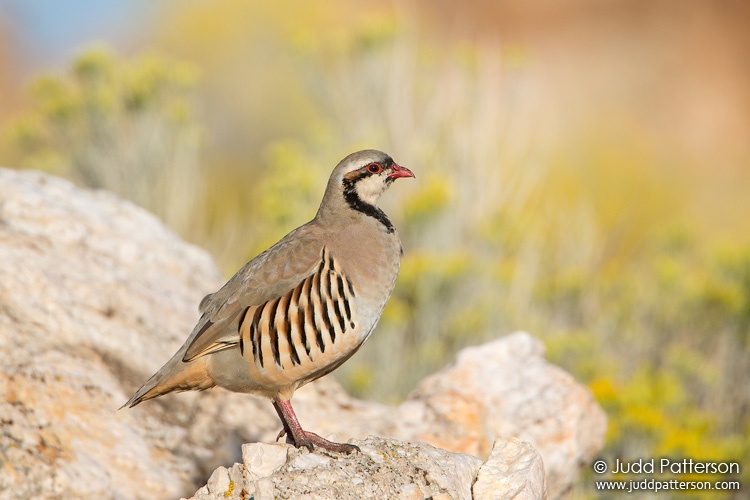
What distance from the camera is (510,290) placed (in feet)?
35.4

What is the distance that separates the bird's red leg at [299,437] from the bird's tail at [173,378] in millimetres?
410

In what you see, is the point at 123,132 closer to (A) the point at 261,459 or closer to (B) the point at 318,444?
(B) the point at 318,444

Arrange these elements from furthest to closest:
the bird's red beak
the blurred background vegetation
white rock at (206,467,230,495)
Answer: the blurred background vegetation < the bird's red beak < white rock at (206,467,230,495)

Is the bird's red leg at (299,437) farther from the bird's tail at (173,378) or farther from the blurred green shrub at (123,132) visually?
the blurred green shrub at (123,132)

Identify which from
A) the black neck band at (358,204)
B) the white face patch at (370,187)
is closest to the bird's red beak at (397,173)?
the white face patch at (370,187)

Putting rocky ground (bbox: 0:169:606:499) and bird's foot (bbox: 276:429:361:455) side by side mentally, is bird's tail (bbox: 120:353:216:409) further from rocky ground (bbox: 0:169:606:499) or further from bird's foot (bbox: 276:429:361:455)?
bird's foot (bbox: 276:429:361:455)

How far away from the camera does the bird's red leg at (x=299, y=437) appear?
4.20 meters

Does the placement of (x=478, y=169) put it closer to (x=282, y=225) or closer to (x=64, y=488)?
(x=282, y=225)

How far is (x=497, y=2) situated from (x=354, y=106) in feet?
56.2

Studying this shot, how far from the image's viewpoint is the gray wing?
4754 millimetres

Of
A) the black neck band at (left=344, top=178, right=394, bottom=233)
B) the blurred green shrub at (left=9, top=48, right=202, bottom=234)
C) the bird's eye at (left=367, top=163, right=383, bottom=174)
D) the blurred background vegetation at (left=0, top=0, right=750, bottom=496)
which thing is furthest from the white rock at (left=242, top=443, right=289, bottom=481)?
the blurred green shrub at (left=9, top=48, right=202, bottom=234)

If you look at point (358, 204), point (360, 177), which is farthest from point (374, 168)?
point (358, 204)

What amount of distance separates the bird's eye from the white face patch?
2cm

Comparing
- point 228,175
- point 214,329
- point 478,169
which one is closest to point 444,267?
point 478,169
